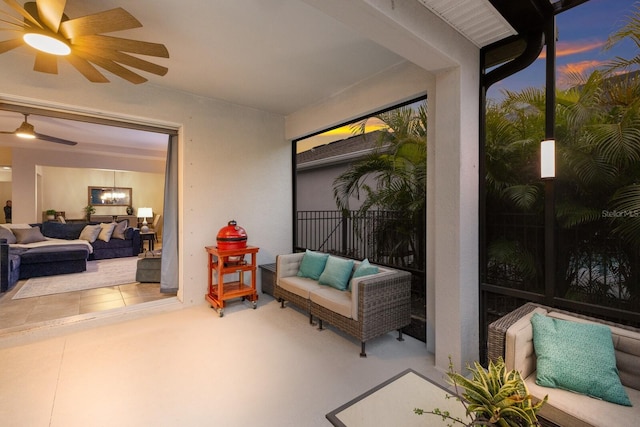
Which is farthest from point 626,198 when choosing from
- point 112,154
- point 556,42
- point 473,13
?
point 112,154

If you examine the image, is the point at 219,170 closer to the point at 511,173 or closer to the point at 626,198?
the point at 511,173

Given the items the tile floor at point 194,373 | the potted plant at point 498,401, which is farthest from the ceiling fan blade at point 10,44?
the potted plant at point 498,401

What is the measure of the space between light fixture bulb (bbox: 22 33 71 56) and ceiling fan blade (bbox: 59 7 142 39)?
0.34ft

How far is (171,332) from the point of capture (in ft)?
10.3

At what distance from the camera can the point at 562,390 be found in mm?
1547

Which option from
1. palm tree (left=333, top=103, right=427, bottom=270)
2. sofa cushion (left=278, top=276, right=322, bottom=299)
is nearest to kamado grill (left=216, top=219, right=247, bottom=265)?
sofa cushion (left=278, top=276, right=322, bottom=299)

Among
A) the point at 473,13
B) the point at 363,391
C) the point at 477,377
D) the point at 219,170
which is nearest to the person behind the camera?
the point at 477,377

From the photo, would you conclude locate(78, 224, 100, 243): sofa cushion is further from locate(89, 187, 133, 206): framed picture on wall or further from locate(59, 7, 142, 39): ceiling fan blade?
locate(59, 7, 142, 39): ceiling fan blade

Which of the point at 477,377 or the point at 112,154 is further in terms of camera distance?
the point at 112,154

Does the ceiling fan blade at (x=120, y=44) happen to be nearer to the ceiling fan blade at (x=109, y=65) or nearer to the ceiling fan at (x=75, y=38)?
the ceiling fan at (x=75, y=38)

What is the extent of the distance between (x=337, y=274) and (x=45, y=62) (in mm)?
3274

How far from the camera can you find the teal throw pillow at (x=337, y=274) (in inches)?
129

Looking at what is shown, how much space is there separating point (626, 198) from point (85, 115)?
5.13m

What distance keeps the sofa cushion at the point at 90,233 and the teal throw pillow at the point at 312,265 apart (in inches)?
241
